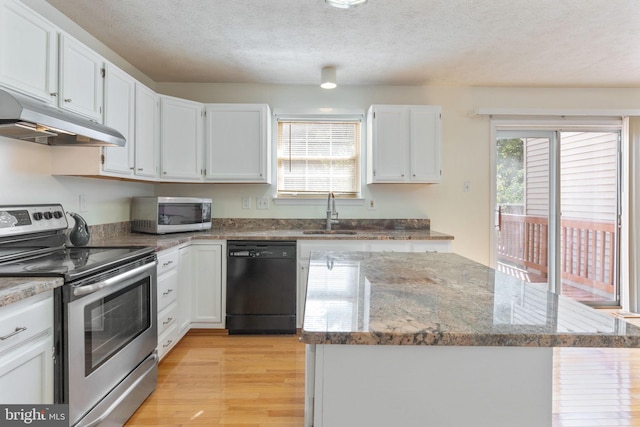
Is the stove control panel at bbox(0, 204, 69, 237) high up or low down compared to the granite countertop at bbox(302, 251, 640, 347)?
up

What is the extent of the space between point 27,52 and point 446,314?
7.32 feet

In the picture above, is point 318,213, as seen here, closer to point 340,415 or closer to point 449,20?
point 449,20

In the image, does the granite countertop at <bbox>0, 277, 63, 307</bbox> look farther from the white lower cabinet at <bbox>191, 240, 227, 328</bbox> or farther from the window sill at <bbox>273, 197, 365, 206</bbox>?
the window sill at <bbox>273, 197, 365, 206</bbox>

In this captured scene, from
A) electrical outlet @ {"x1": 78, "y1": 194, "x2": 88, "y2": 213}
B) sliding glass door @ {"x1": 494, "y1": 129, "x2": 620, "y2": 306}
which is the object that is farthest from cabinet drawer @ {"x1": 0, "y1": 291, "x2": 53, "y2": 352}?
sliding glass door @ {"x1": 494, "y1": 129, "x2": 620, "y2": 306}

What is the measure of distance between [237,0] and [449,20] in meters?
1.43

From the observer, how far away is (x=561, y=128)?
3.74 metres

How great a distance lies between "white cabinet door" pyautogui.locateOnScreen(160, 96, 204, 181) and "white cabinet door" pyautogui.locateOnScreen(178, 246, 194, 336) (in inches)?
29.6

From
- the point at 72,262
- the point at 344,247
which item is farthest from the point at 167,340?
the point at 344,247

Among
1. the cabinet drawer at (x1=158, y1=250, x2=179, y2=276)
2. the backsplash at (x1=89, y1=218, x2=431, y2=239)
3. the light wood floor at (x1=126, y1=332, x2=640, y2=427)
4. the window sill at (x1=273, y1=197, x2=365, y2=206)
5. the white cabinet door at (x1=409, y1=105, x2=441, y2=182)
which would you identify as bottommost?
the light wood floor at (x1=126, y1=332, x2=640, y2=427)

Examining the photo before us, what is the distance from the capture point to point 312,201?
3682 mm

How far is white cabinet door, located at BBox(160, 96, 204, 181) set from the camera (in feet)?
10.2

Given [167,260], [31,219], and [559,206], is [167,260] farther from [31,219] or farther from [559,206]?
[559,206]

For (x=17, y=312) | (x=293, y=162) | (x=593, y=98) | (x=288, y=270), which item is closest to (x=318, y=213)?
(x=293, y=162)

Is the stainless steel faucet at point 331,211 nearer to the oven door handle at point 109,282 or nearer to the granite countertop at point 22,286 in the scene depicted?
the oven door handle at point 109,282
